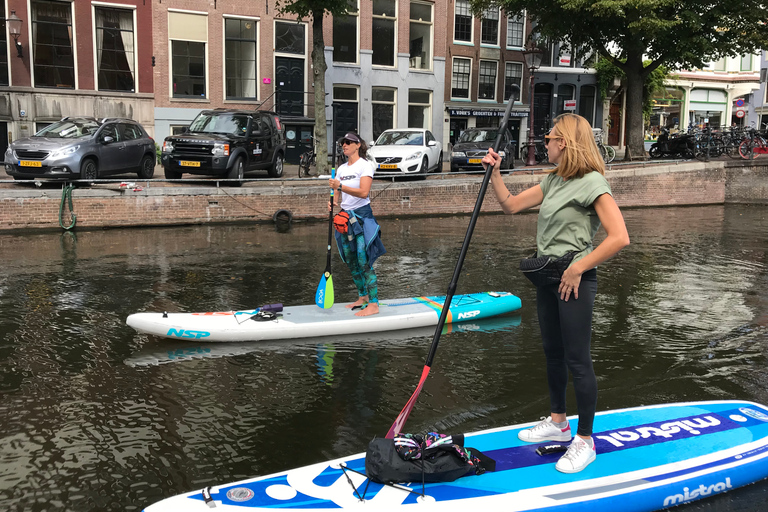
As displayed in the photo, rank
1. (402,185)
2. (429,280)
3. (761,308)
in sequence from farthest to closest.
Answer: (402,185) → (429,280) → (761,308)

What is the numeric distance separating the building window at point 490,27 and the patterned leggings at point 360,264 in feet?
89.6

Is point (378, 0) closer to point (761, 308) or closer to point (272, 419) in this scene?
point (761, 308)

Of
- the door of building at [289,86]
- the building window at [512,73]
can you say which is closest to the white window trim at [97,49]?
the door of building at [289,86]

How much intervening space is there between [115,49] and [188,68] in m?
2.40

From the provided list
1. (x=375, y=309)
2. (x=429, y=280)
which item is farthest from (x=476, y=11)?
(x=375, y=309)

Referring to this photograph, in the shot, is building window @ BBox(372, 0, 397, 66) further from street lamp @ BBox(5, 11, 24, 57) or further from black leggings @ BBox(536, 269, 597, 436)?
black leggings @ BBox(536, 269, 597, 436)

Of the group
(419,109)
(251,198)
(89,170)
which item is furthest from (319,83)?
(419,109)

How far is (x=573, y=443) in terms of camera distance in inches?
141

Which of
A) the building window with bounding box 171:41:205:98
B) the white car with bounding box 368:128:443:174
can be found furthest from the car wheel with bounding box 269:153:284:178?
the building window with bounding box 171:41:205:98

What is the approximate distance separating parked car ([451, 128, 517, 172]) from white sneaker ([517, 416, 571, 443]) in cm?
1587

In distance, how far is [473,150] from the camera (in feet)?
66.5

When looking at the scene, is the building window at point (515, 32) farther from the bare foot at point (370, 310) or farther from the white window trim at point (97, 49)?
the bare foot at point (370, 310)

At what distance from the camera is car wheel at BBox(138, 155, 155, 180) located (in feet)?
54.4

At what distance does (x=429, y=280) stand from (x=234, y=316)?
346 cm
